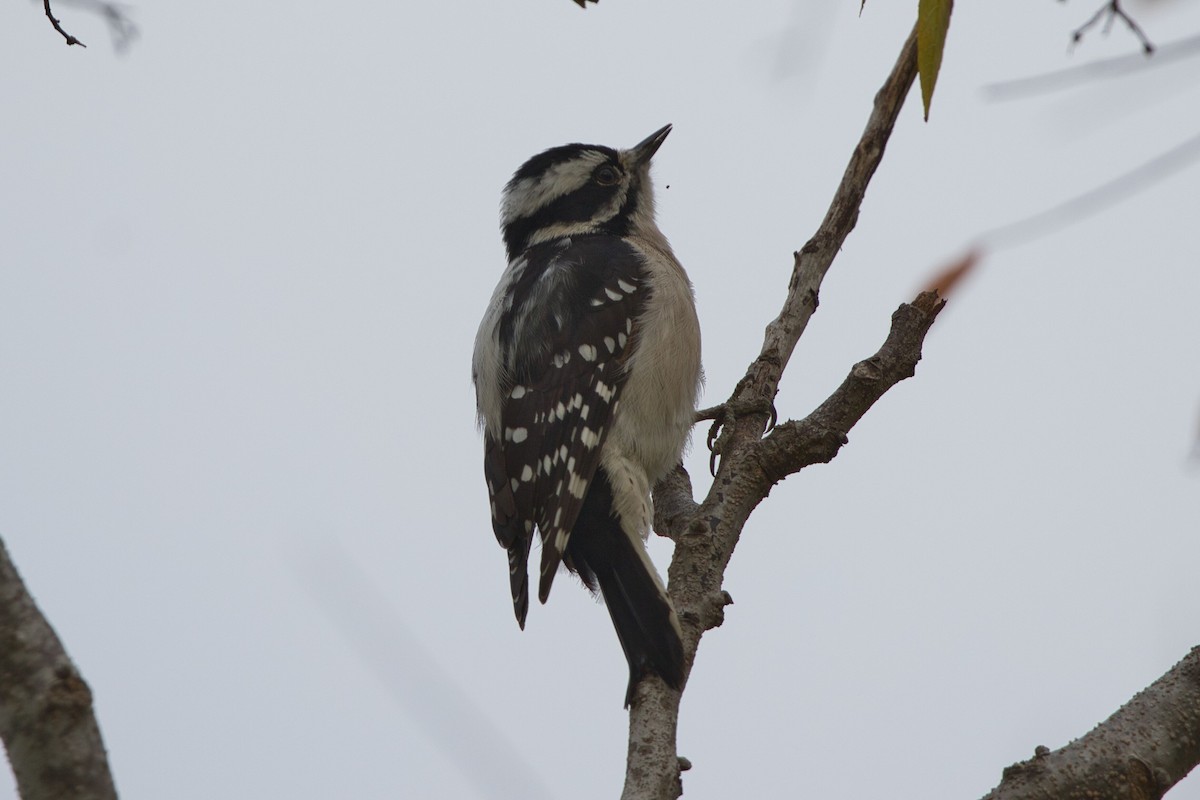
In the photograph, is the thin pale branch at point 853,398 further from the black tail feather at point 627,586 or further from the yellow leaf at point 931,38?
the yellow leaf at point 931,38

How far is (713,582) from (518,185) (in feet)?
10.0

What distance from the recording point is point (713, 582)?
3.06m

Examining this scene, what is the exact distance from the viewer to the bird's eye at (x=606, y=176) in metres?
5.57

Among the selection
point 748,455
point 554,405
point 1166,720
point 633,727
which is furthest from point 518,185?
point 1166,720

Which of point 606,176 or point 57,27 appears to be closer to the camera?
point 57,27

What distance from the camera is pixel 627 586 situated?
3408 millimetres

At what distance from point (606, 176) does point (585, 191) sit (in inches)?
4.7

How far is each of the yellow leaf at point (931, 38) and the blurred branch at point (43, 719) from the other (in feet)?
4.83

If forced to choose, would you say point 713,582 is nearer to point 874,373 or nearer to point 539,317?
point 874,373

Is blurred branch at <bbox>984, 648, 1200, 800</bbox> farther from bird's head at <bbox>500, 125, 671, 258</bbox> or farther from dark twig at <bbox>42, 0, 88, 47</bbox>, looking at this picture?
bird's head at <bbox>500, 125, 671, 258</bbox>

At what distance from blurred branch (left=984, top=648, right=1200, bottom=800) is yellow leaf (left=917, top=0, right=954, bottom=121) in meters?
1.18

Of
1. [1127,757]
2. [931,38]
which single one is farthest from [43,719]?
[1127,757]

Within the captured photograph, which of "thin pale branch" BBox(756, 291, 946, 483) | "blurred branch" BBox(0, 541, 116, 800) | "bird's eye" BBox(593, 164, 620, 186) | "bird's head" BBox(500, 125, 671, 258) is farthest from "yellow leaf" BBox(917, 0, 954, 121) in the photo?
"bird's eye" BBox(593, 164, 620, 186)

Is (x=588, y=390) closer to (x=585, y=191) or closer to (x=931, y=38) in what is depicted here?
(x=585, y=191)
